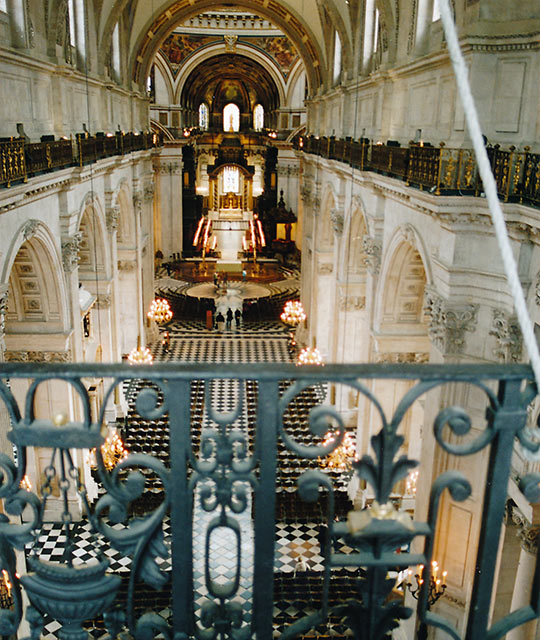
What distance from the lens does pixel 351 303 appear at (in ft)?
57.1

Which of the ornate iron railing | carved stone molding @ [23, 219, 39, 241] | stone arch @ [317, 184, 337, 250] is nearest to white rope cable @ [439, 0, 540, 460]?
the ornate iron railing

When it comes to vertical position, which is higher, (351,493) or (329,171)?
(329,171)

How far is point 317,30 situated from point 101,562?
22.0 meters

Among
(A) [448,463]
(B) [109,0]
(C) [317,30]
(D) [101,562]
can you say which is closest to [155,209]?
(C) [317,30]

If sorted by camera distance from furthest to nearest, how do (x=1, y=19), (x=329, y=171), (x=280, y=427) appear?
(x=329, y=171) → (x=1, y=19) → (x=280, y=427)

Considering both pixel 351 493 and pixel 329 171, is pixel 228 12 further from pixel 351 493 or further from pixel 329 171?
pixel 351 493

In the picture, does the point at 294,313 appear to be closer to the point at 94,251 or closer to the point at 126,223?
the point at 126,223

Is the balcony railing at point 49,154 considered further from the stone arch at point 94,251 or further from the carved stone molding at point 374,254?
the carved stone molding at point 374,254

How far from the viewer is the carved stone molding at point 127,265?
20828 mm

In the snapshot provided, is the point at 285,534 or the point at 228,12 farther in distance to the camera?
the point at 228,12

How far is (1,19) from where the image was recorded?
10195 millimetres

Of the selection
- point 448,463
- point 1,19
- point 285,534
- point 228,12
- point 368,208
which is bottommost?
point 285,534

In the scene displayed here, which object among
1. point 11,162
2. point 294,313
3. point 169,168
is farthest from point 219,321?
point 11,162

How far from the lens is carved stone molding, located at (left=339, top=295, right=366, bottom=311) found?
681 inches
